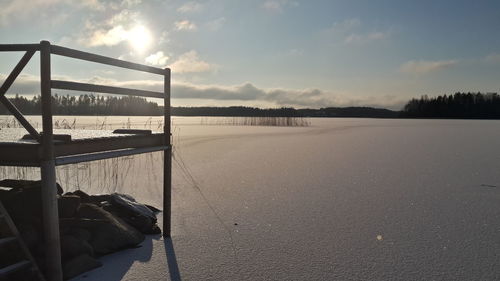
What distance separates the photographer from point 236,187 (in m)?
7.38

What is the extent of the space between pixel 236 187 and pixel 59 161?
4.73 meters

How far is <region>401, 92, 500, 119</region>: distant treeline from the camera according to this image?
3629 inches

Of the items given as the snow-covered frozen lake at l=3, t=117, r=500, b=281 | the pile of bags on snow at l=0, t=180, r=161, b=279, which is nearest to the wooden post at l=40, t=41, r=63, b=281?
the pile of bags on snow at l=0, t=180, r=161, b=279

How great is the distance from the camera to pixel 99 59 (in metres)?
3.37

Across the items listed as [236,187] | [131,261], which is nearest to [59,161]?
[131,261]

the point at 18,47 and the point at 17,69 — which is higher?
the point at 18,47

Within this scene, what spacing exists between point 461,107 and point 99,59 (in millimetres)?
107149

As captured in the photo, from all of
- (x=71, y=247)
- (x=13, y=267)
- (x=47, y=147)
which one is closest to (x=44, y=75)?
(x=47, y=147)

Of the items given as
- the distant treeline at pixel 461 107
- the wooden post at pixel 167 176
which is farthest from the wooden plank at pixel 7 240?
the distant treeline at pixel 461 107

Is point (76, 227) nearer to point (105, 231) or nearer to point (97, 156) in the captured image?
point (105, 231)

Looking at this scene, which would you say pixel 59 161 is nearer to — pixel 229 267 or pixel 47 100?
pixel 47 100

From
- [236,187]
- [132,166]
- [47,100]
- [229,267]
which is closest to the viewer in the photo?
[47,100]

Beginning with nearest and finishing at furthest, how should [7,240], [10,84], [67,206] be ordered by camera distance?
[10,84]
[7,240]
[67,206]

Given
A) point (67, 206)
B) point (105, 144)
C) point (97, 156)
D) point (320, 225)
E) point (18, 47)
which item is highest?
point (18, 47)
